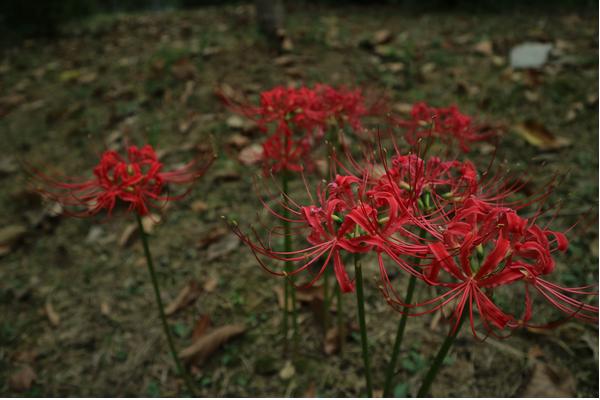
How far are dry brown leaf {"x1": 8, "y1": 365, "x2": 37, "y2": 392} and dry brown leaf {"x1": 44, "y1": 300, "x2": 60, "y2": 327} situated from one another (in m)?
0.25

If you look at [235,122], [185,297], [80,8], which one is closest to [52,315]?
[185,297]

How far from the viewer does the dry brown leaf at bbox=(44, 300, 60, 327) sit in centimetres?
219

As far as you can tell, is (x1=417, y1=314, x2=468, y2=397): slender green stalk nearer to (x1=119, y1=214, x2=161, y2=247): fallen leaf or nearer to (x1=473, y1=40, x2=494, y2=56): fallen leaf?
(x1=119, y1=214, x2=161, y2=247): fallen leaf

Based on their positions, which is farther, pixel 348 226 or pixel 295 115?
pixel 295 115

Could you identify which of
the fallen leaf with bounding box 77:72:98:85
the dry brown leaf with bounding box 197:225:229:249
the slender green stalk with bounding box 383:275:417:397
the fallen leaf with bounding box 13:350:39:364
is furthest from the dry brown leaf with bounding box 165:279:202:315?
the fallen leaf with bounding box 77:72:98:85

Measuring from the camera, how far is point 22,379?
75.9 inches

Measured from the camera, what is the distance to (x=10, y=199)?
115 inches

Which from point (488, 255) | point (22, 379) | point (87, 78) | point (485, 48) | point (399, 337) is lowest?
point (22, 379)

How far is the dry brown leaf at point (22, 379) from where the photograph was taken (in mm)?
1907

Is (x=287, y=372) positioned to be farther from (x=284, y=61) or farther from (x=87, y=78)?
(x=87, y=78)

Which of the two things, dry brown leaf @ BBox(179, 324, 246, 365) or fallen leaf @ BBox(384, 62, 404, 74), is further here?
fallen leaf @ BBox(384, 62, 404, 74)

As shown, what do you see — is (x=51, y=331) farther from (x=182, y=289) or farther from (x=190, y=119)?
(x=190, y=119)

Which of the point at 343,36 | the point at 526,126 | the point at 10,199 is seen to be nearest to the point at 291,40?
the point at 343,36

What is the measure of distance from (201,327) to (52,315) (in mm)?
819
